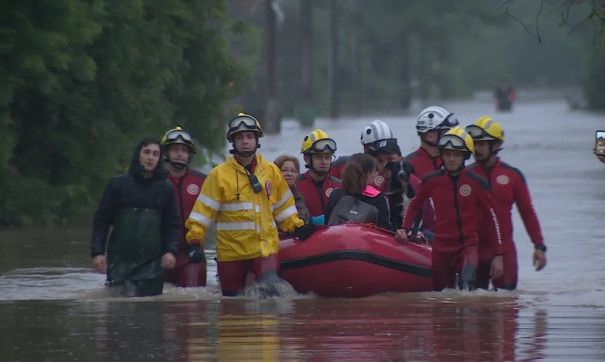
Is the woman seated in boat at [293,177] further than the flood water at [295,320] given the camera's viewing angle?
Yes

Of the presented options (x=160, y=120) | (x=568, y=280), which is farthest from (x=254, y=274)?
(x=160, y=120)

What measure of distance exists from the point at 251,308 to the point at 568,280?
4.49 metres

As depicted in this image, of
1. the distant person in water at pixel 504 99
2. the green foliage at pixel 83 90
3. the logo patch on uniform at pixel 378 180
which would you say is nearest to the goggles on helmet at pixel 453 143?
the logo patch on uniform at pixel 378 180

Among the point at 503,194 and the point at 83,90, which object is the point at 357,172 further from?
the point at 83,90

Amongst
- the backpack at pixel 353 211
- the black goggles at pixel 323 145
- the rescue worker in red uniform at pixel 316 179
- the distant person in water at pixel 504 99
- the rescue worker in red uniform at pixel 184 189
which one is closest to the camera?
the backpack at pixel 353 211

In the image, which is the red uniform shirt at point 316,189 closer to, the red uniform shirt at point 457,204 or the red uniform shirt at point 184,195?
the red uniform shirt at point 184,195

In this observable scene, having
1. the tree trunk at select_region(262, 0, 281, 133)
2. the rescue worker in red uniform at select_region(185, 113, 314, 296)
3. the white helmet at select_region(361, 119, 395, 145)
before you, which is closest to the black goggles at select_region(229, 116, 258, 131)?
the rescue worker in red uniform at select_region(185, 113, 314, 296)

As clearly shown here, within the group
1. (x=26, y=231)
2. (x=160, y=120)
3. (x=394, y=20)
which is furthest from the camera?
(x=394, y=20)

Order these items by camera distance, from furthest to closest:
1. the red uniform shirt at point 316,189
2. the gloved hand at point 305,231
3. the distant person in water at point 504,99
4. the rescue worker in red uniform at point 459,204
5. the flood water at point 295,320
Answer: the distant person in water at point 504,99, the red uniform shirt at point 316,189, the gloved hand at point 305,231, the rescue worker in red uniform at point 459,204, the flood water at point 295,320

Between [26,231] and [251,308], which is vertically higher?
[26,231]

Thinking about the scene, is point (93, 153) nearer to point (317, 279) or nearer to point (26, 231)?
point (26, 231)

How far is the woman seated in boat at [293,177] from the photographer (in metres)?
15.5

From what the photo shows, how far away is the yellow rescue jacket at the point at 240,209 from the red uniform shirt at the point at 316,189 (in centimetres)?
118

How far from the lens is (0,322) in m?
13.5
